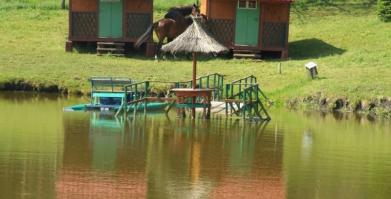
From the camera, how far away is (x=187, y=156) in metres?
26.8

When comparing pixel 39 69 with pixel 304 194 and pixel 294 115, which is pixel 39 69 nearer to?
pixel 294 115

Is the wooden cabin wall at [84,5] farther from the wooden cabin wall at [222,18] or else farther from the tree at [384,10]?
the tree at [384,10]

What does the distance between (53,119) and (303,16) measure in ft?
85.5

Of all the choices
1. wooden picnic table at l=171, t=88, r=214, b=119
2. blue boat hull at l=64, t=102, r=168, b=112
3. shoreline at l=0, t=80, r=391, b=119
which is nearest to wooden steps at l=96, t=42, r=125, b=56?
shoreline at l=0, t=80, r=391, b=119

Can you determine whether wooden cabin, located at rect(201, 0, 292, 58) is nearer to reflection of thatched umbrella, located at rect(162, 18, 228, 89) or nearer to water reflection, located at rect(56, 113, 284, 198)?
reflection of thatched umbrella, located at rect(162, 18, 228, 89)

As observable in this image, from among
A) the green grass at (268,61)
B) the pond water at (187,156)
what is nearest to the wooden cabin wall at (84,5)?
the green grass at (268,61)

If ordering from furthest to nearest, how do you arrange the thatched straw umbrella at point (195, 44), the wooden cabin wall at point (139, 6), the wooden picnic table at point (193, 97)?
the wooden cabin wall at point (139, 6), the thatched straw umbrella at point (195, 44), the wooden picnic table at point (193, 97)

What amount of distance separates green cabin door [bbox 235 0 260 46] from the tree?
7.67 m

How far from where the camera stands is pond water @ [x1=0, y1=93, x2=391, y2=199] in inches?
862

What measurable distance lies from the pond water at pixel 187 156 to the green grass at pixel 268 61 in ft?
11.4

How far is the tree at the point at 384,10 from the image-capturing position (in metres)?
53.1

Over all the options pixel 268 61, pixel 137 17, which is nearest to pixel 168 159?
pixel 268 61

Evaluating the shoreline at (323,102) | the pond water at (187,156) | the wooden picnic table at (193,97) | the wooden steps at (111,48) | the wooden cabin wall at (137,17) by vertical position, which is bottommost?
the pond water at (187,156)

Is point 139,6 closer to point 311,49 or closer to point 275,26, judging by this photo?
point 275,26
